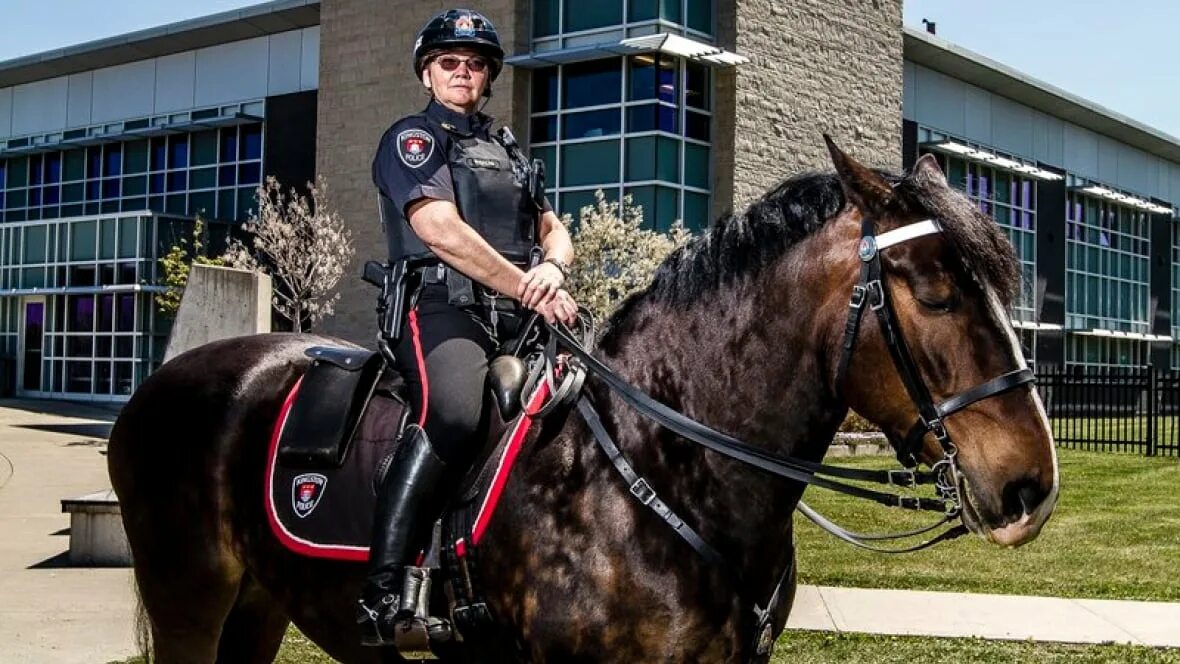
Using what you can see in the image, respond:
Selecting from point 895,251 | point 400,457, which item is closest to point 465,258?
point 400,457

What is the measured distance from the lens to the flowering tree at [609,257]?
24.6 meters

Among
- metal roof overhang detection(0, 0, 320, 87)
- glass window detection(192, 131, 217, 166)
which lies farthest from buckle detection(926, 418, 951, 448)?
glass window detection(192, 131, 217, 166)

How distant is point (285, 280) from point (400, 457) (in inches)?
1033

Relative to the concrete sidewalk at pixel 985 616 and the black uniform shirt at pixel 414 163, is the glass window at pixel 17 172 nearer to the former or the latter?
the concrete sidewalk at pixel 985 616

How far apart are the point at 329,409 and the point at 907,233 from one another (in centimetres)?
206

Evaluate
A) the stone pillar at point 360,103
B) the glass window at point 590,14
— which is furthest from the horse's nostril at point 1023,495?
the stone pillar at point 360,103

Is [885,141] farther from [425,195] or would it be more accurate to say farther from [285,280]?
[425,195]

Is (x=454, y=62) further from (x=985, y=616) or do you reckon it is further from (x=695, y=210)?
(x=695, y=210)

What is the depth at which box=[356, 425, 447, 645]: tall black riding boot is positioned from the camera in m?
3.60

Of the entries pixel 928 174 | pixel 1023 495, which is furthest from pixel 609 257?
pixel 1023 495

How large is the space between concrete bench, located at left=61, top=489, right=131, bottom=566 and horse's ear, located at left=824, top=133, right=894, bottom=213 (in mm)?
8937

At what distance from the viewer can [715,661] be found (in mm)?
3293

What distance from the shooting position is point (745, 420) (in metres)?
3.47

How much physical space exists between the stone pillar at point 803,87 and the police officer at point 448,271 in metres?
24.2
